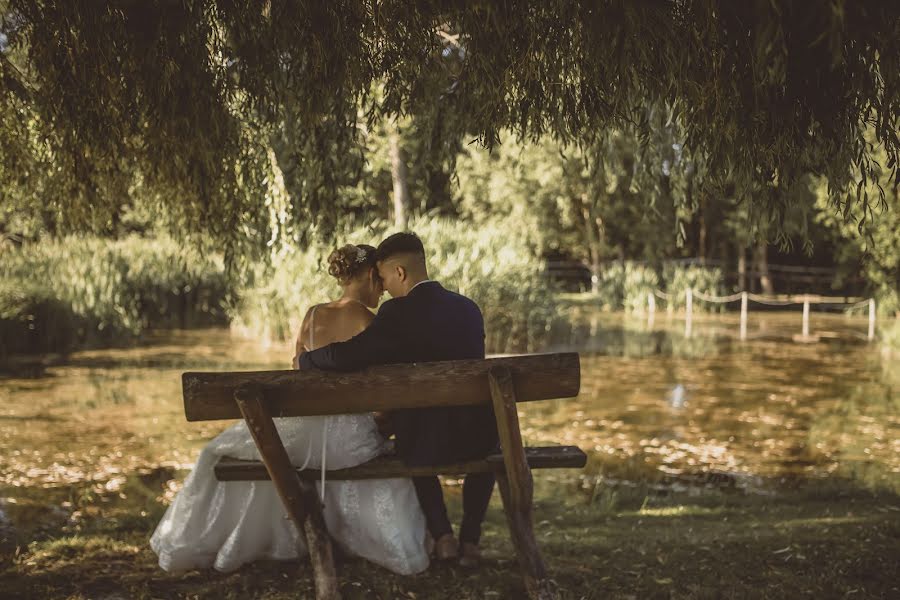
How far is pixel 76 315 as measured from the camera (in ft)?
49.8

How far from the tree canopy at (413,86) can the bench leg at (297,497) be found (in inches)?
58.3

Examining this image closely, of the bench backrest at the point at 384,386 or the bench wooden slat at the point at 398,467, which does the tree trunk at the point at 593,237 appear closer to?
the bench wooden slat at the point at 398,467

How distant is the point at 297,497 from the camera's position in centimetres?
364

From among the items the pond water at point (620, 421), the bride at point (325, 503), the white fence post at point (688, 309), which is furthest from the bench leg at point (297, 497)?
the white fence post at point (688, 309)

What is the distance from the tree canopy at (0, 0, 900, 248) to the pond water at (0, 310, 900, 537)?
2634 mm

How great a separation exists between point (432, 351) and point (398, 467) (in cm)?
55

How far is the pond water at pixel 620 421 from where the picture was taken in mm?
7156

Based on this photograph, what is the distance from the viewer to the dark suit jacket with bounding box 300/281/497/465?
3.47 meters

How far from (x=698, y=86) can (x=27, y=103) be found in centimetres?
360

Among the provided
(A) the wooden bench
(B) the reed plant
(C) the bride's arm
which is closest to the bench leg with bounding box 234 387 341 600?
(A) the wooden bench

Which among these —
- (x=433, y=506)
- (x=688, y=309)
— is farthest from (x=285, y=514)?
(x=688, y=309)

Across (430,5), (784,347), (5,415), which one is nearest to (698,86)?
(430,5)

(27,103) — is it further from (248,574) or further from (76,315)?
(76,315)

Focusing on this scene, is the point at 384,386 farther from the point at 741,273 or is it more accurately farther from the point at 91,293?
the point at 741,273
